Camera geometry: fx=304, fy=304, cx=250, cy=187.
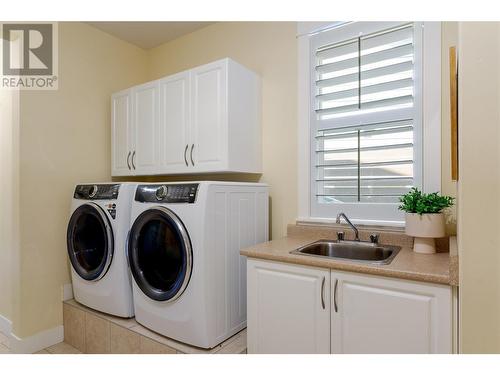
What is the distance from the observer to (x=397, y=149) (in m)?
1.89

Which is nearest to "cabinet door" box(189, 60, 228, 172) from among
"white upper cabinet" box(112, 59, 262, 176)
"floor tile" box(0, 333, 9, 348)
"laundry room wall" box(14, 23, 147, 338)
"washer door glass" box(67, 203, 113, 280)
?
"white upper cabinet" box(112, 59, 262, 176)

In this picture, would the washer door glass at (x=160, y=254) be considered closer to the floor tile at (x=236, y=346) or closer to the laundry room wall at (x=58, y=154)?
the floor tile at (x=236, y=346)

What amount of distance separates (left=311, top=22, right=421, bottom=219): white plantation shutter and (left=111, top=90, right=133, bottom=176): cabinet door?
60.1 inches

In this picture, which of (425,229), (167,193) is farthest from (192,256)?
(425,229)

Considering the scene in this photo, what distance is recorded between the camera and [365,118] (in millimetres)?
1982

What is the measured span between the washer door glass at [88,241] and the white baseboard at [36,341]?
52 centimetres

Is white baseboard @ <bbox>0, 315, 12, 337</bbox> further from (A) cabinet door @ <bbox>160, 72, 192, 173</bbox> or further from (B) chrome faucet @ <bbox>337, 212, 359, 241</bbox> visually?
(B) chrome faucet @ <bbox>337, 212, 359, 241</bbox>

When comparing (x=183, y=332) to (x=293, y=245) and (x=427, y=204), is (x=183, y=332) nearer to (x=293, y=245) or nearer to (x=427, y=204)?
(x=293, y=245)

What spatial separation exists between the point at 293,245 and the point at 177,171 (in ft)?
3.41

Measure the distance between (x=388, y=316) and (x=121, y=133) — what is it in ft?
7.82

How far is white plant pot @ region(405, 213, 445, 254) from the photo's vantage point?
1511 mm

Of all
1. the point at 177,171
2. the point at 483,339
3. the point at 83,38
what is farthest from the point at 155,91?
the point at 483,339

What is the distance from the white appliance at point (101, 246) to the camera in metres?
2.06

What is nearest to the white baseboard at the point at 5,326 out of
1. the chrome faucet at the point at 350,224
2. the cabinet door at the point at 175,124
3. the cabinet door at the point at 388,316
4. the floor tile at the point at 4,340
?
the floor tile at the point at 4,340
